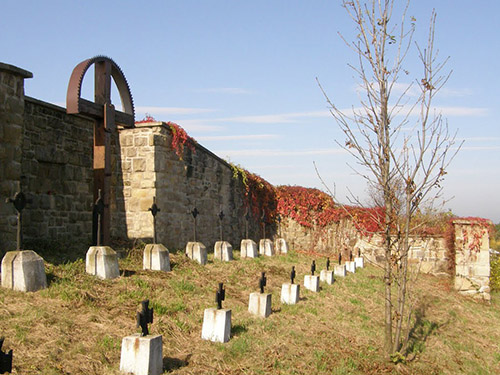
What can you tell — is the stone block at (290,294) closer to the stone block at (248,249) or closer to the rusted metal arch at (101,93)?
the stone block at (248,249)

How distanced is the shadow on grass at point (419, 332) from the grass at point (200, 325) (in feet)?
0.09

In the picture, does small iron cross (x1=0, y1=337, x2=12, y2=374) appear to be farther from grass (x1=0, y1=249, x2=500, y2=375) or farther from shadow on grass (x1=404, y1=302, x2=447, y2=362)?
shadow on grass (x1=404, y1=302, x2=447, y2=362)

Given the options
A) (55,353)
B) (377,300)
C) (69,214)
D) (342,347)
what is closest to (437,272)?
(377,300)

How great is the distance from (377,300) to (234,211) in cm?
640

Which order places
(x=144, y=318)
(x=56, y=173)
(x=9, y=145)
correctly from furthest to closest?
(x=56, y=173) → (x=9, y=145) → (x=144, y=318)

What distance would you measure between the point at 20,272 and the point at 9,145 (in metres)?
2.44

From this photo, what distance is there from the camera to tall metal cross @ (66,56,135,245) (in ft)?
27.9

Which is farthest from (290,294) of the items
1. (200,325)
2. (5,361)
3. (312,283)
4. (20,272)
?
(5,361)

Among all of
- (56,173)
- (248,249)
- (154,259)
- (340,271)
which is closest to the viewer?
(154,259)

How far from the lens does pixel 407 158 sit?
6414 mm

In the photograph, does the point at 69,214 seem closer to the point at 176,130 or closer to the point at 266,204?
the point at 176,130

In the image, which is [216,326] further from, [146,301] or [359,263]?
[359,263]

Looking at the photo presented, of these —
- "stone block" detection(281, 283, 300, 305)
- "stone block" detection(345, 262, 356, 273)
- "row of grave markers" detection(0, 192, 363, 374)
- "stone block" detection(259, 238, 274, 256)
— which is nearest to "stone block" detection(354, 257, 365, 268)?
"stone block" detection(345, 262, 356, 273)

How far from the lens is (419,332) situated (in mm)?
8414
